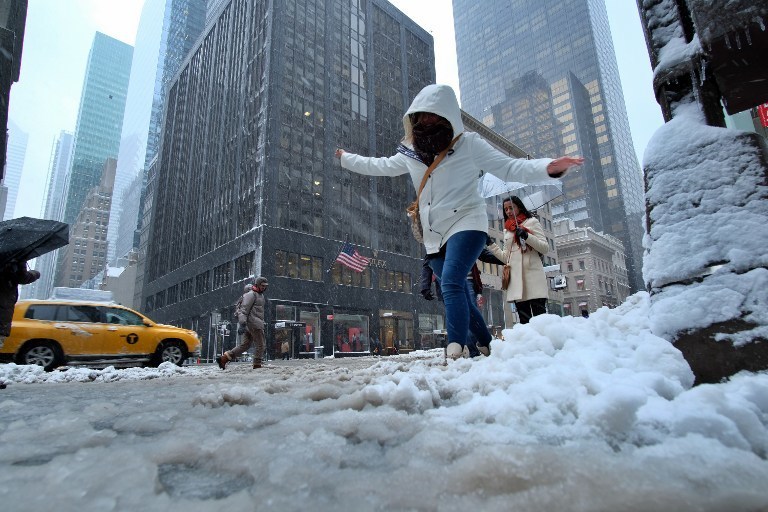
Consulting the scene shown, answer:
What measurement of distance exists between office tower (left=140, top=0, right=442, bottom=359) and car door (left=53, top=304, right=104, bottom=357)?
21.3m

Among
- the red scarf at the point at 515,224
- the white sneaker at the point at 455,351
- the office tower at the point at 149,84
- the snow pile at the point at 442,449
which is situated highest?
the office tower at the point at 149,84

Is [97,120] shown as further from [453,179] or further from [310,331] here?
[453,179]

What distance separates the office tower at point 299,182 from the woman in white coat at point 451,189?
28.6 m

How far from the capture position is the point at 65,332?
8.77m

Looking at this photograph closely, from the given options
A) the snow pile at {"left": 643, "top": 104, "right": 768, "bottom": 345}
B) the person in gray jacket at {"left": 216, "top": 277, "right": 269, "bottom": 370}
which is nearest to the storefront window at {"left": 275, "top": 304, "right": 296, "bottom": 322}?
the person in gray jacket at {"left": 216, "top": 277, "right": 269, "bottom": 370}

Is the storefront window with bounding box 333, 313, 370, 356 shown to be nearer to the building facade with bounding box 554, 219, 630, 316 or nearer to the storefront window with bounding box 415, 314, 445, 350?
the storefront window with bounding box 415, 314, 445, 350

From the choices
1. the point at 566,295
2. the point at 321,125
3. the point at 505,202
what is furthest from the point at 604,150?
the point at 505,202

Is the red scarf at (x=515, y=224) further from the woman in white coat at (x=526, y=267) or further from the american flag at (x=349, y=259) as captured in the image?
the american flag at (x=349, y=259)

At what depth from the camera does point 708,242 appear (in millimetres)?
1510

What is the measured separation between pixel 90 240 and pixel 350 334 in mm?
125285

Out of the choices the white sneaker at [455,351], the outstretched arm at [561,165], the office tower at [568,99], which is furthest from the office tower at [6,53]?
the office tower at [568,99]

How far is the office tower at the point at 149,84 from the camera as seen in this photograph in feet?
304

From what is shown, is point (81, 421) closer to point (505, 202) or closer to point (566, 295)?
point (505, 202)

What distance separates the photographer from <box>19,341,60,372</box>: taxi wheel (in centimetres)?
818
